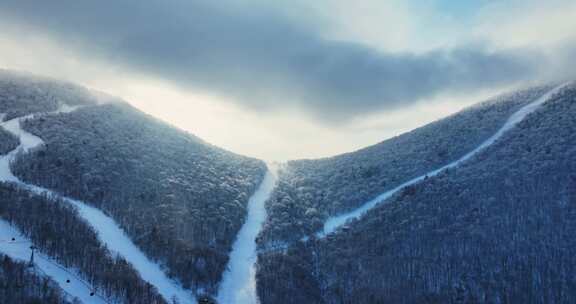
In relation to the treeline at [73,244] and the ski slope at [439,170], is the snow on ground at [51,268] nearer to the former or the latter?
the treeline at [73,244]

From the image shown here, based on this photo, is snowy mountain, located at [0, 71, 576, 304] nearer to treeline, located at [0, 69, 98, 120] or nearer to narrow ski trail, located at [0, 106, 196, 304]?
narrow ski trail, located at [0, 106, 196, 304]

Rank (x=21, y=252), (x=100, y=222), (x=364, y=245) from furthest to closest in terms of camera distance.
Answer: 1. (x=364, y=245)
2. (x=100, y=222)
3. (x=21, y=252)

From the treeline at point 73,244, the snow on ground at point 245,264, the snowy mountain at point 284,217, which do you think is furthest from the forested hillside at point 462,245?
the treeline at point 73,244

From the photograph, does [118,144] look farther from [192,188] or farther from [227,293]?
[227,293]

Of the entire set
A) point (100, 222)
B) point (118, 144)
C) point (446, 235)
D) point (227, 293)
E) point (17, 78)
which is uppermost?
point (17, 78)

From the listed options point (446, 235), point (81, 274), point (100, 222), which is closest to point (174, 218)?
point (100, 222)

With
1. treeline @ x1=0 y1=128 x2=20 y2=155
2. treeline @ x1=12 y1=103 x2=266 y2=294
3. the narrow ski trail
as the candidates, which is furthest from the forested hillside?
treeline @ x1=0 y1=128 x2=20 y2=155

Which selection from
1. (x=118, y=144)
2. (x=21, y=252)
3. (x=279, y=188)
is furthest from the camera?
(x=279, y=188)
